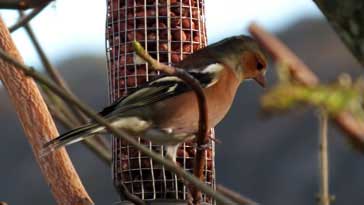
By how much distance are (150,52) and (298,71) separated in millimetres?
4055

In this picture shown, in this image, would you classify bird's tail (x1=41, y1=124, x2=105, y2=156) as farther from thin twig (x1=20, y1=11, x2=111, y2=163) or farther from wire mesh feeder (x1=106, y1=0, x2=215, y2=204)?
wire mesh feeder (x1=106, y1=0, x2=215, y2=204)

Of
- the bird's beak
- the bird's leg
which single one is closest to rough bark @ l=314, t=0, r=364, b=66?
the bird's leg

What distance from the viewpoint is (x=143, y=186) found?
215 inches

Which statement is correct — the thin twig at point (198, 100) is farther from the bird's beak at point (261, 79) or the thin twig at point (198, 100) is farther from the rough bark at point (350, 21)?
the bird's beak at point (261, 79)

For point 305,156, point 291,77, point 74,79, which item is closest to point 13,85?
point 291,77

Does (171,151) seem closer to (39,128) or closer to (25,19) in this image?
(39,128)

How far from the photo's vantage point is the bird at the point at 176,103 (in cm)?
500

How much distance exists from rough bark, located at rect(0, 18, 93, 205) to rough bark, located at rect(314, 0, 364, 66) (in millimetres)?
2642

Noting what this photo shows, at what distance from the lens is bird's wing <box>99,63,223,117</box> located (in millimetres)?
5008

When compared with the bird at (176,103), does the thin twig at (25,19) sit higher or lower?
higher

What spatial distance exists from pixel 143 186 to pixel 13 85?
3.37ft

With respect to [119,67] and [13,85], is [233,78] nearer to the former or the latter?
[119,67]

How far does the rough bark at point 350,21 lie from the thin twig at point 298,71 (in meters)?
0.54

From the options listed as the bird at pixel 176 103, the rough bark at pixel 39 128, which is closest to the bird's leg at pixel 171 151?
the bird at pixel 176 103
